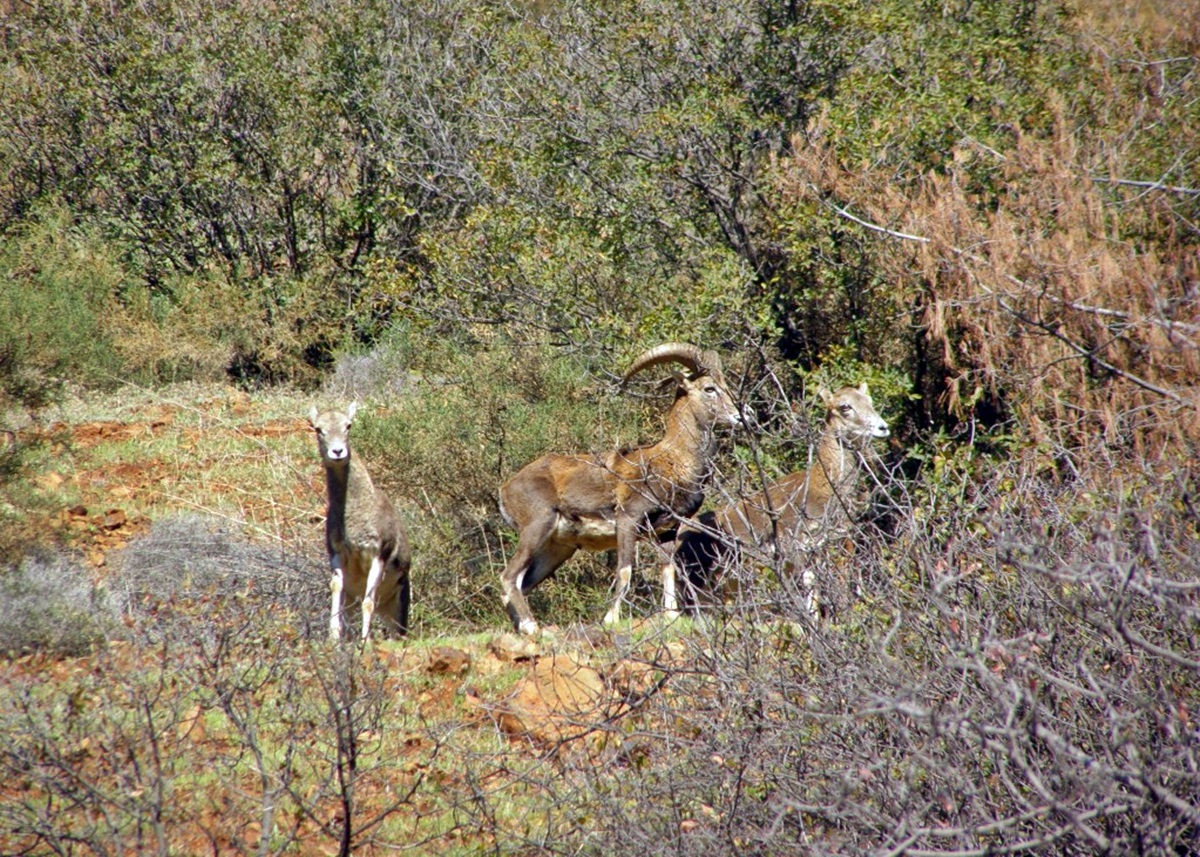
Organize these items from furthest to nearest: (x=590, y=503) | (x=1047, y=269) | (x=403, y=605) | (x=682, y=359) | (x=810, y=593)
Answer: (x=682, y=359), (x=590, y=503), (x=403, y=605), (x=1047, y=269), (x=810, y=593)

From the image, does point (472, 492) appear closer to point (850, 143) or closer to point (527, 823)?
point (850, 143)

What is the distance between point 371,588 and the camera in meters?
10.4

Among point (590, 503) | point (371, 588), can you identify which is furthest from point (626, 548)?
point (371, 588)

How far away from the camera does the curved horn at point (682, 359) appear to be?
12102mm

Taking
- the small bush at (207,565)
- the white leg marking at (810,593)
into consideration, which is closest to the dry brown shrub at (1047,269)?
the white leg marking at (810,593)

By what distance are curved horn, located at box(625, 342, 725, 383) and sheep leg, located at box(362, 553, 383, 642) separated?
2991mm

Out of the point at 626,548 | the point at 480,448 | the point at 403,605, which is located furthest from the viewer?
the point at 480,448

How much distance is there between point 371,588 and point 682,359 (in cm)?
372

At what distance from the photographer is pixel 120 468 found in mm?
15828

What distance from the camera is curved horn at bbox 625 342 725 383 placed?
12.1 meters

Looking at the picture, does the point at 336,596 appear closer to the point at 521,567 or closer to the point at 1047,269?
the point at 521,567

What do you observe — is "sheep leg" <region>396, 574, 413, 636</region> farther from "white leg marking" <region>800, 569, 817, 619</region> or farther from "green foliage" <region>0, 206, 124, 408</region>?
"white leg marking" <region>800, 569, 817, 619</region>

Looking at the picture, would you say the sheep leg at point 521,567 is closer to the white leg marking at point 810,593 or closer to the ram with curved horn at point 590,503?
the ram with curved horn at point 590,503

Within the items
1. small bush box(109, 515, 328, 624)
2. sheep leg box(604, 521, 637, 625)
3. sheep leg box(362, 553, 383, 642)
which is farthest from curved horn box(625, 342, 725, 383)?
small bush box(109, 515, 328, 624)
